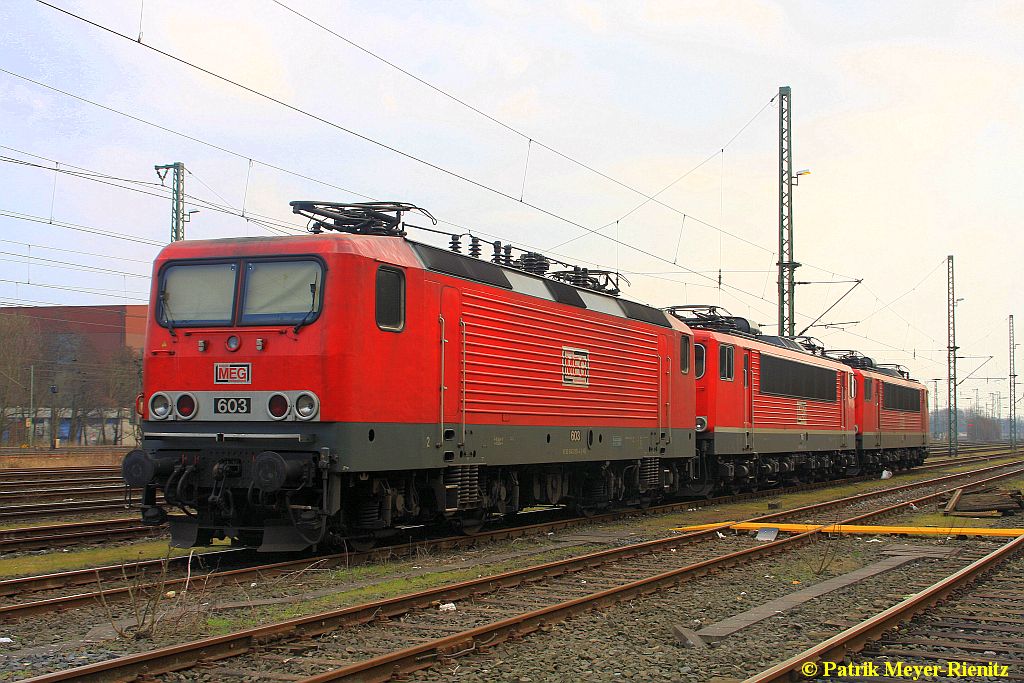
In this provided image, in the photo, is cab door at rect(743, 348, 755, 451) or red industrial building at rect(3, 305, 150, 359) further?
red industrial building at rect(3, 305, 150, 359)

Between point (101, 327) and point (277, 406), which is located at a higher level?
point (101, 327)

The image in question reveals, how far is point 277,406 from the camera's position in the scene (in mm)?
11039

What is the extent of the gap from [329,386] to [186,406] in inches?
72.1

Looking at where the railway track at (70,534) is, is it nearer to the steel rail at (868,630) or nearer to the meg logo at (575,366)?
the meg logo at (575,366)

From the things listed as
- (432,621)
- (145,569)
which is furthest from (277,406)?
(432,621)

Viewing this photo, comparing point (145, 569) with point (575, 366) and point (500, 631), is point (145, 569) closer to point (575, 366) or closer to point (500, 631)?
point (500, 631)

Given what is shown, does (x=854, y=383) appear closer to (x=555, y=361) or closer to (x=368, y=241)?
(x=555, y=361)

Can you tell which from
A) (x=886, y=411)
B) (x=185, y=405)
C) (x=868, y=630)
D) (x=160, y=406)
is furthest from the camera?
(x=886, y=411)

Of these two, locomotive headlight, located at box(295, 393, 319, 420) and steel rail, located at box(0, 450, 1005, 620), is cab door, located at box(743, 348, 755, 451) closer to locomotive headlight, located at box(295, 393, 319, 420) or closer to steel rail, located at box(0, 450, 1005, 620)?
steel rail, located at box(0, 450, 1005, 620)

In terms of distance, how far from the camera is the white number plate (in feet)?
36.6

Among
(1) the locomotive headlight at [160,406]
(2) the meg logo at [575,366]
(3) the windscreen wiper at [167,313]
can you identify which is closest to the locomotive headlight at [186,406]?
(1) the locomotive headlight at [160,406]

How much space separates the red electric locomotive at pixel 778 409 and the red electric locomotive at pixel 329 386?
28.5 ft

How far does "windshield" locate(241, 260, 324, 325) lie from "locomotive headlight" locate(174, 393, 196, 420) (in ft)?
3.44

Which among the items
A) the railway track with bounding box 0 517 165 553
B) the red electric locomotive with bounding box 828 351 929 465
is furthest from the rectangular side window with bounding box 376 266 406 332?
the red electric locomotive with bounding box 828 351 929 465
